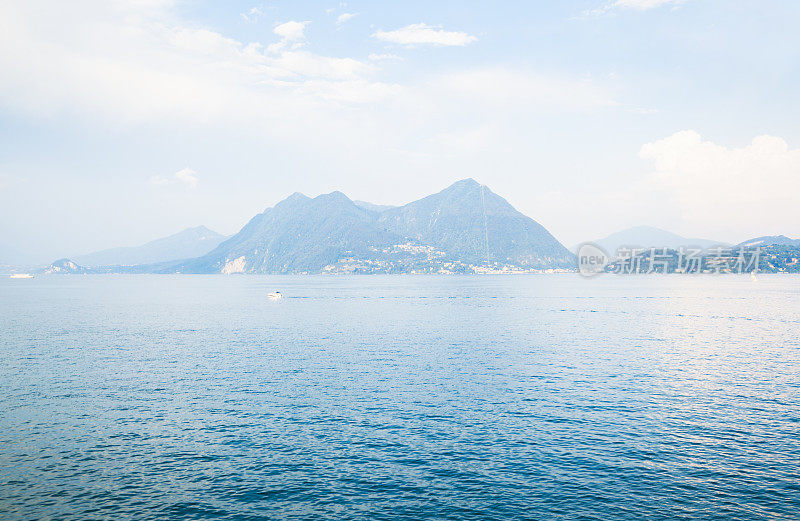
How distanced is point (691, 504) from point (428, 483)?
56.5 ft

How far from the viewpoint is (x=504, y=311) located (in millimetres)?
175875

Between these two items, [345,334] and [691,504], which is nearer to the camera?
[691,504]


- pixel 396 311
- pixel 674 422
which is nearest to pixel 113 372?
pixel 674 422

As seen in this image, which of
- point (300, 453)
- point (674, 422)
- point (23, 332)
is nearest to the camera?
point (300, 453)

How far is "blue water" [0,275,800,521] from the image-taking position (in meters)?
33.5

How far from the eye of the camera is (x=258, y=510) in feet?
107

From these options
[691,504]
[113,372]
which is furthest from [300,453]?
[113,372]

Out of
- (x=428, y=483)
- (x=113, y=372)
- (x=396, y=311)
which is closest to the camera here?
(x=428, y=483)

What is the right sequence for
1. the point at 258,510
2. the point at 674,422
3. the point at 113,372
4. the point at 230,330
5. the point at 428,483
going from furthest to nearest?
the point at 230,330 < the point at 113,372 < the point at 674,422 < the point at 428,483 < the point at 258,510

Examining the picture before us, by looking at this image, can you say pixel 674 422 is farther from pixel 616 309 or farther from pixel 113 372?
pixel 616 309

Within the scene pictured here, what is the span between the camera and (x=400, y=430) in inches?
1879

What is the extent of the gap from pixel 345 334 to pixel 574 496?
86751 mm

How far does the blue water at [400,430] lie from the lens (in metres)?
33.5

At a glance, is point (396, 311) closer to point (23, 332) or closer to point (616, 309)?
point (616, 309)
